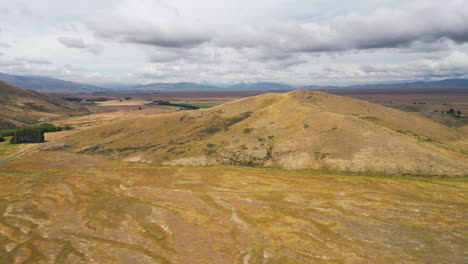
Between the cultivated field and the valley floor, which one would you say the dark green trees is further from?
the valley floor

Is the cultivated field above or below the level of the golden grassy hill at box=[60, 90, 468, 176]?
below

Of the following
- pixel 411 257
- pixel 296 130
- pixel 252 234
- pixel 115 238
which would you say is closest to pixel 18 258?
pixel 115 238

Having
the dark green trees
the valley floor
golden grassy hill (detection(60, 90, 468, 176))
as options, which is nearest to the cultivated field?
the valley floor

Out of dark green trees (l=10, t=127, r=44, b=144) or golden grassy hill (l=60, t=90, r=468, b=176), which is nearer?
golden grassy hill (l=60, t=90, r=468, b=176)

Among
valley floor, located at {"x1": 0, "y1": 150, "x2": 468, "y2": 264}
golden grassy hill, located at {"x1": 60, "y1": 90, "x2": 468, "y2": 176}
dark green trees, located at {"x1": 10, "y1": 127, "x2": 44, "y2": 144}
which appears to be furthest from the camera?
dark green trees, located at {"x1": 10, "y1": 127, "x2": 44, "y2": 144}

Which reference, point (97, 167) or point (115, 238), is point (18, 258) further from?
point (97, 167)

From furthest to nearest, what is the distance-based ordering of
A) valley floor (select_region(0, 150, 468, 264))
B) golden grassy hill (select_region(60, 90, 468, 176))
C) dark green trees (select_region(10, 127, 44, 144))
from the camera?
dark green trees (select_region(10, 127, 44, 144))
golden grassy hill (select_region(60, 90, 468, 176))
valley floor (select_region(0, 150, 468, 264))
